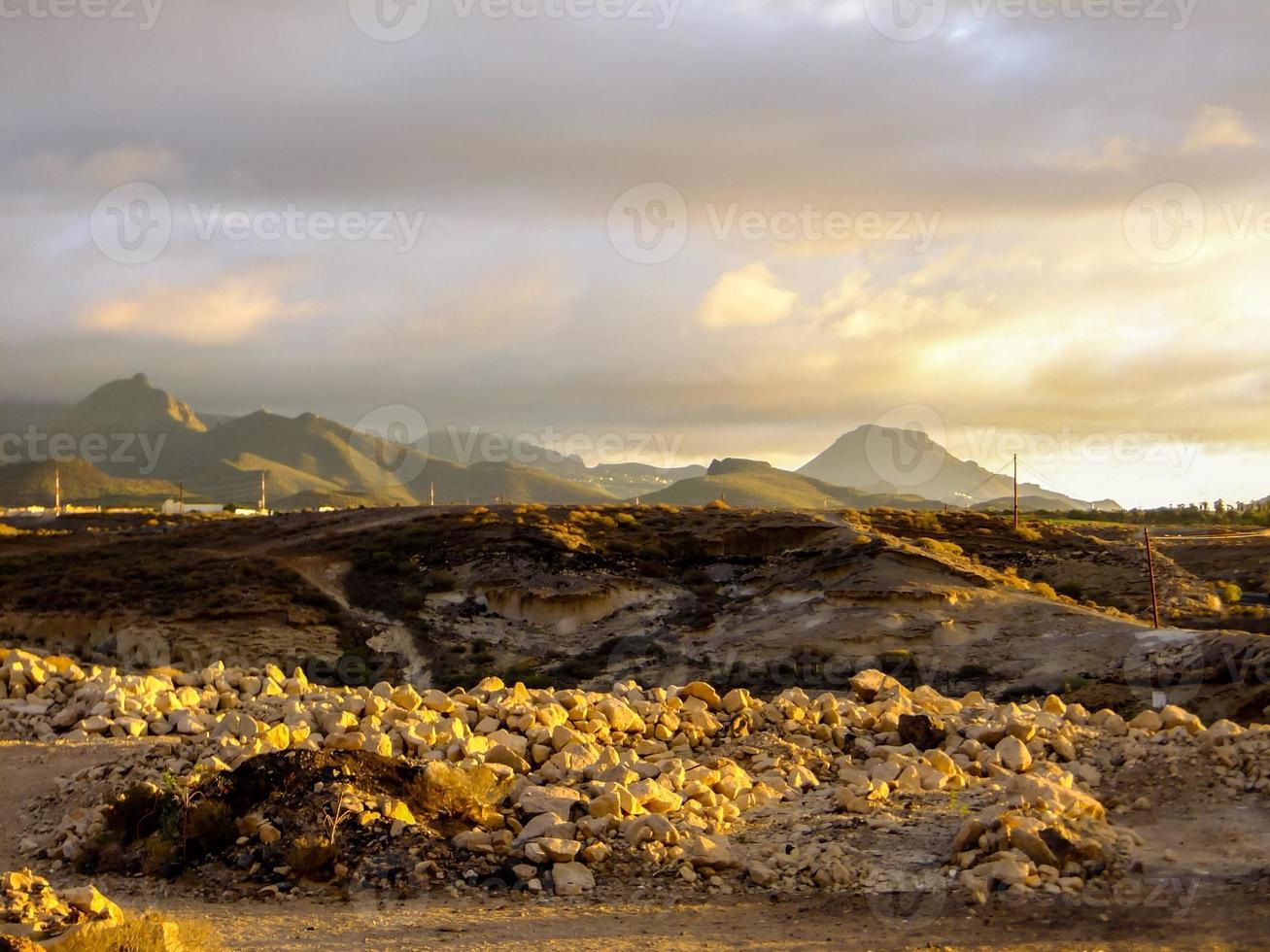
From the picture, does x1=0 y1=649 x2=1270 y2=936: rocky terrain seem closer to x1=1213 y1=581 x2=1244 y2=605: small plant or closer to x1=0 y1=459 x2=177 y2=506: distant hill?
x1=1213 y1=581 x2=1244 y2=605: small plant

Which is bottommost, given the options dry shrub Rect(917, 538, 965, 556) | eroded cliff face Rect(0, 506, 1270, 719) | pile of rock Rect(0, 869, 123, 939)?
eroded cliff face Rect(0, 506, 1270, 719)

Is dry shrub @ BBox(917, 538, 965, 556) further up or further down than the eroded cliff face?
further up

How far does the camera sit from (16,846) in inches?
476

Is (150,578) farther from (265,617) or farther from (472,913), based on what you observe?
(472,913)

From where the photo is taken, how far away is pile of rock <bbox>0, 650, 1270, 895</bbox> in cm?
1065

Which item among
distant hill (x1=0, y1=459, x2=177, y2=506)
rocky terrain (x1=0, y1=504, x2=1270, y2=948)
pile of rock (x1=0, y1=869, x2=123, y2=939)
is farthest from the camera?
distant hill (x1=0, y1=459, x2=177, y2=506)

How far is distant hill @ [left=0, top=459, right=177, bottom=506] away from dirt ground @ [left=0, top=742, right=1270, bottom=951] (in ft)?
457

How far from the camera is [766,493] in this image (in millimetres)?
170750

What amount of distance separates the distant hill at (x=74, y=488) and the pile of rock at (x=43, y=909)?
139845 millimetres

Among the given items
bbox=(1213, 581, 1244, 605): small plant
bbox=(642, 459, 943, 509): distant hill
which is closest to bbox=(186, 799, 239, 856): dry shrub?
bbox=(1213, 581, 1244, 605): small plant

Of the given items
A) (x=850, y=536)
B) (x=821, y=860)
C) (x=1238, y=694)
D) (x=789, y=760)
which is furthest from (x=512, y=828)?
(x=850, y=536)

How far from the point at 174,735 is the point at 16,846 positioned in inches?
133

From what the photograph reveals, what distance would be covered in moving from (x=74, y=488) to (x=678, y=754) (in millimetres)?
162997

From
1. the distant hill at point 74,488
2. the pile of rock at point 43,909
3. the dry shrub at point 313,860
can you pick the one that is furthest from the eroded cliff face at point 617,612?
the distant hill at point 74,488
